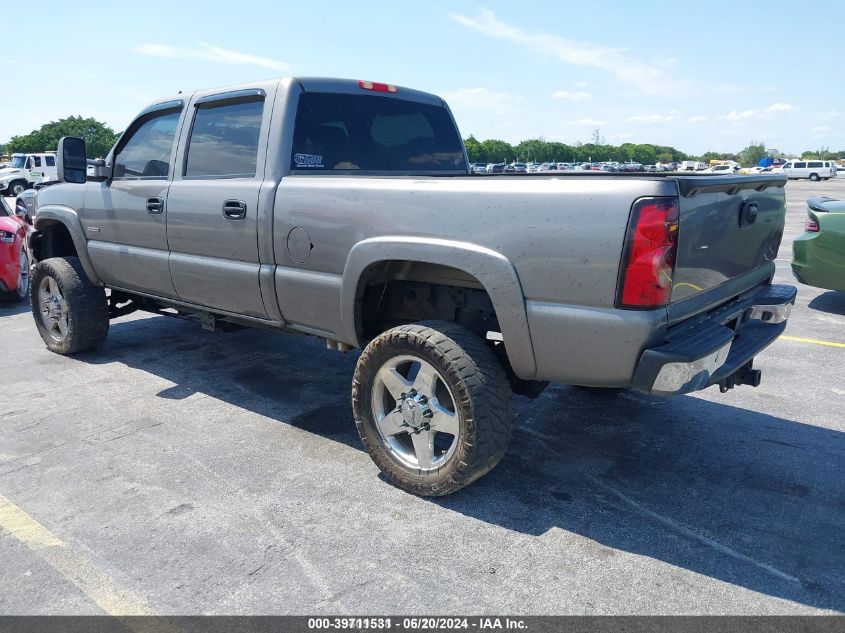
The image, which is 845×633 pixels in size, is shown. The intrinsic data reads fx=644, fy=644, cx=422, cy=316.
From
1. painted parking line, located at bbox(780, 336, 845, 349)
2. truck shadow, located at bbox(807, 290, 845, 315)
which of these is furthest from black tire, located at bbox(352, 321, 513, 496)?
truck shadow, located at bbox(807, 290, 845, 315)

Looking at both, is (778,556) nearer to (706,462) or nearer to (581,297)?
(706,462)

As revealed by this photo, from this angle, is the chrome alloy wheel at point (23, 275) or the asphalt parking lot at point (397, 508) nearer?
the asphalt parking lot at point (397, 508)

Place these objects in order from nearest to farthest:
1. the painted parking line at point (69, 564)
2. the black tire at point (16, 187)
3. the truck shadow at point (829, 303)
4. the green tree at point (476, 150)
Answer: the painted parking line at point (69, 564), the truck shadow at point (829, 303), the black tire at point (16, 187), the green tree at point (476, 150)

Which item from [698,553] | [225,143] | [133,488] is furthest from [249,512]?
[225,143]

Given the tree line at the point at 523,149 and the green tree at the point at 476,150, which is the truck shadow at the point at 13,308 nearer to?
the tree line at the point at 523,149

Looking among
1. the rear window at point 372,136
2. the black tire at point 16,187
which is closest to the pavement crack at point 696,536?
the rear window at point 372,136

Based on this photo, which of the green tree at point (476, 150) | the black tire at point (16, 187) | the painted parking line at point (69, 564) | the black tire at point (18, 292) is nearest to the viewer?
the painted parking line at point (69, 564)

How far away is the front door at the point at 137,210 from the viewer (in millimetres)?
4469

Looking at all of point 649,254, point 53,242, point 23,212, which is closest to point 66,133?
point 23,212

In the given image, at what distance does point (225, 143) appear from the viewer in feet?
13.4

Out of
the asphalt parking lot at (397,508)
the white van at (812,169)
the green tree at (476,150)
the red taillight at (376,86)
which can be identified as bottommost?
the asphalt parking lot at (397,508)

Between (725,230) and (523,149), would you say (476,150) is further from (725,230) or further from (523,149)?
(725,230)

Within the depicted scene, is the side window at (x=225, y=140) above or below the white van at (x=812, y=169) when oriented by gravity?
below

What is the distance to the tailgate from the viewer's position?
2602mm
